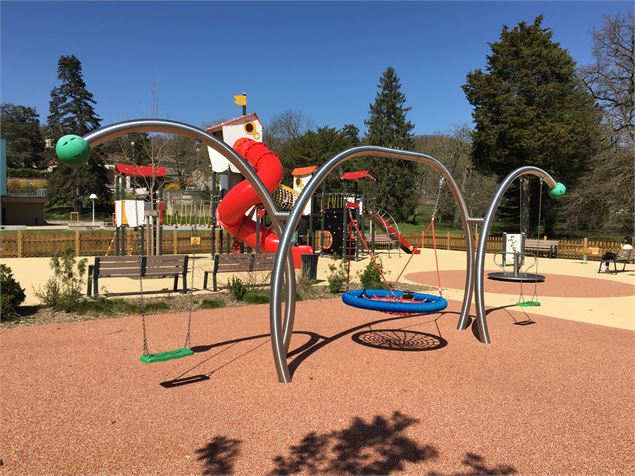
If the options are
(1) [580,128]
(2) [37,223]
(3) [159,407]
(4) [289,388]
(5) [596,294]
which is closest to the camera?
(3) [159,407]

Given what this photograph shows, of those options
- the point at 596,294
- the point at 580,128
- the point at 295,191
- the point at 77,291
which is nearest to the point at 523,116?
the point at 580,128

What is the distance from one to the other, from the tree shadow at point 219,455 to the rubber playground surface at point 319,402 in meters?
0.01

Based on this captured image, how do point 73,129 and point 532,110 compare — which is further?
point 73,129

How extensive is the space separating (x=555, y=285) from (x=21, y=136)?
3002 inches

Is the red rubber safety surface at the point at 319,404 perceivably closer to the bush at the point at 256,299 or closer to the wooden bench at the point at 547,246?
the bush at the point at 256,299

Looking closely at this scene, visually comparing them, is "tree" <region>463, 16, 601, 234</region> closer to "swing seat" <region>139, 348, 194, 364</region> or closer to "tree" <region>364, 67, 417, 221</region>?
"tree" <region>364, 67, 417, 221</region>

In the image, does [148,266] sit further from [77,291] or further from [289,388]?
Answer: [289,388]

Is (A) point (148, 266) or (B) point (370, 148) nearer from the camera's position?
(B) point (370, 148)

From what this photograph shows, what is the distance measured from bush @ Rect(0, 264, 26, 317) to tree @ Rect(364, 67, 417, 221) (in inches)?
1610

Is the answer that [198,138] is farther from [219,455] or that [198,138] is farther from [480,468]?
[480,468]

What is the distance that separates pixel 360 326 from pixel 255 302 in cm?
262

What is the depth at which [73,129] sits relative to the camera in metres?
55.7

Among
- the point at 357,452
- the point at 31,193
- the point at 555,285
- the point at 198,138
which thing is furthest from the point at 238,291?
the point at 31,193

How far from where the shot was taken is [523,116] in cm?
3275
